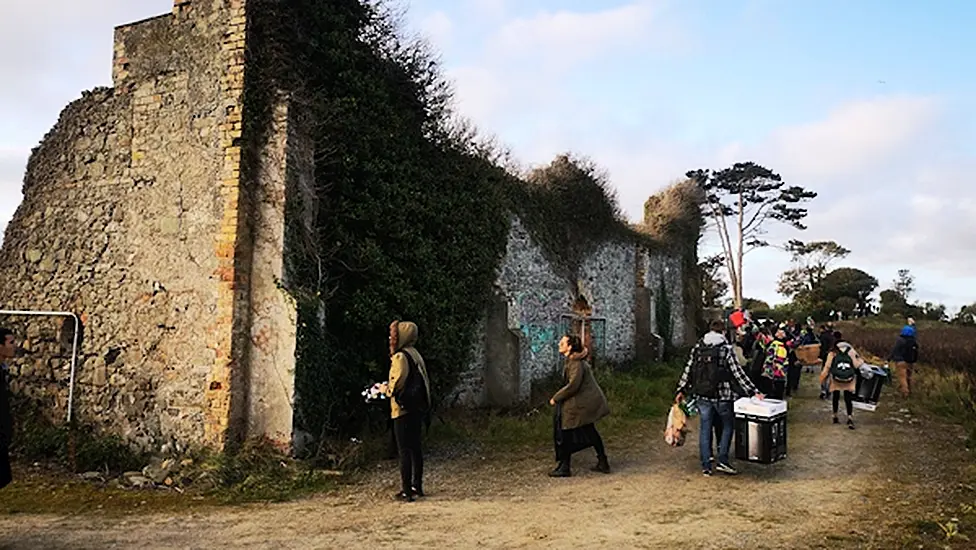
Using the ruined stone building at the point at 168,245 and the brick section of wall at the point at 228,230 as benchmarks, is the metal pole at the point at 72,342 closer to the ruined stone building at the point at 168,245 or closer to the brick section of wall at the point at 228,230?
A: the ruined stone building at the point at 168,245

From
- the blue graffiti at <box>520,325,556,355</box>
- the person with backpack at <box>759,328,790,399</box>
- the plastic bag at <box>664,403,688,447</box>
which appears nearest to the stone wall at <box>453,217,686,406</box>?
the blue graffiti at <box>520,325,556,355</box>

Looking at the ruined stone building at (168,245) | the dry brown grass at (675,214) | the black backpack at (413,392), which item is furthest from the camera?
the dry brown grass at (675,214)

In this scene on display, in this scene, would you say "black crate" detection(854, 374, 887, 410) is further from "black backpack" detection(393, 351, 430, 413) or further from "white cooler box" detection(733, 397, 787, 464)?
"black backpack" detection(393, 351, 430, 413)

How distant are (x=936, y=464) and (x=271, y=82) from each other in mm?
9324

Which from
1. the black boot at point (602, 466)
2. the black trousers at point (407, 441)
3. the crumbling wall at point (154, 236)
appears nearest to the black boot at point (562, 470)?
the black boot at point (602, 466)

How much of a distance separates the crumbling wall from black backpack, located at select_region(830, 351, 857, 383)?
858cm

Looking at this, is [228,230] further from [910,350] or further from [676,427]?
[910,350]

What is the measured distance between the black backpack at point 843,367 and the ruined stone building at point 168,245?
26.2 feet

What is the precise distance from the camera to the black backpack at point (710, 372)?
26.1ft

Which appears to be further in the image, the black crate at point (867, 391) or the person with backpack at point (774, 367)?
the person with backpack at point (774, 367)

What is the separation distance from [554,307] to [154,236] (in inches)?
343

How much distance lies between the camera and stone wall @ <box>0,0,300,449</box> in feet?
27.8

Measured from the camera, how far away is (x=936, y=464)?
893 cm

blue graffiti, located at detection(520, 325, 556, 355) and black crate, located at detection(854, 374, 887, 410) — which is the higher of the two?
blue graffiti, located at detection(520, 325, 556, 355)
